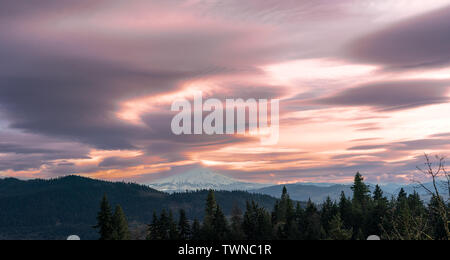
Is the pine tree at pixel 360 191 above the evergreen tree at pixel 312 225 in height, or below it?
above

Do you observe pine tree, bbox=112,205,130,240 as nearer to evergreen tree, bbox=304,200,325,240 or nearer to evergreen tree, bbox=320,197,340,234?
evergreen tree, bbox=304,200,325,240

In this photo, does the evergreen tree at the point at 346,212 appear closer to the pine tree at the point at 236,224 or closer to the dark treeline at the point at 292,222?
the dark treeline at the point at 292,222

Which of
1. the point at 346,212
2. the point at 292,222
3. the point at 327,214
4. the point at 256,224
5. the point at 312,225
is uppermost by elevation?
the point at 346,212

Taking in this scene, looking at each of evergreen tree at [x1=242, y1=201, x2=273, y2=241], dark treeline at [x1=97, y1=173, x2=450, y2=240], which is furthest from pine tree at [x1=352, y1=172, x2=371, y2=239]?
evergreen tree at [x1=242, y1=201, x2=273, y2=241]

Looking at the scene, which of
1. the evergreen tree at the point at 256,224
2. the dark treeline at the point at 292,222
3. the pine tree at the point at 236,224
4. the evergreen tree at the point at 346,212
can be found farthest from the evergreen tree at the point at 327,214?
the pine tree at the point at 236,224

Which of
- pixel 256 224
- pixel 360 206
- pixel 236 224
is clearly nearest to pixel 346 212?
pixel 360 206

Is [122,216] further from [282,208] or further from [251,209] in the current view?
[282,208]

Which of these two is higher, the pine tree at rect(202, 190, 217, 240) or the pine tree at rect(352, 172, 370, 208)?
the pine tree at rect(352, 172, 370, 208)

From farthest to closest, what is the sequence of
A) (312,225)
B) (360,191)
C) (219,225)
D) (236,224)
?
(360,191) → (236,224) → (219,225) → (312,225)

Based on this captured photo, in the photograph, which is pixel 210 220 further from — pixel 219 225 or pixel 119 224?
pixel 119 224

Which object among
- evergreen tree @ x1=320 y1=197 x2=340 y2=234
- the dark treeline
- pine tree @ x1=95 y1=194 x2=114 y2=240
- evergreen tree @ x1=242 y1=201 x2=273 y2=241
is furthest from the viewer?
evergreen tree @ x1=242 y1=201 x2=273 y2=241

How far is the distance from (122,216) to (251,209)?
5185cm

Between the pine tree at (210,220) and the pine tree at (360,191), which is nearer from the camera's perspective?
the pine tree at (210,220)
